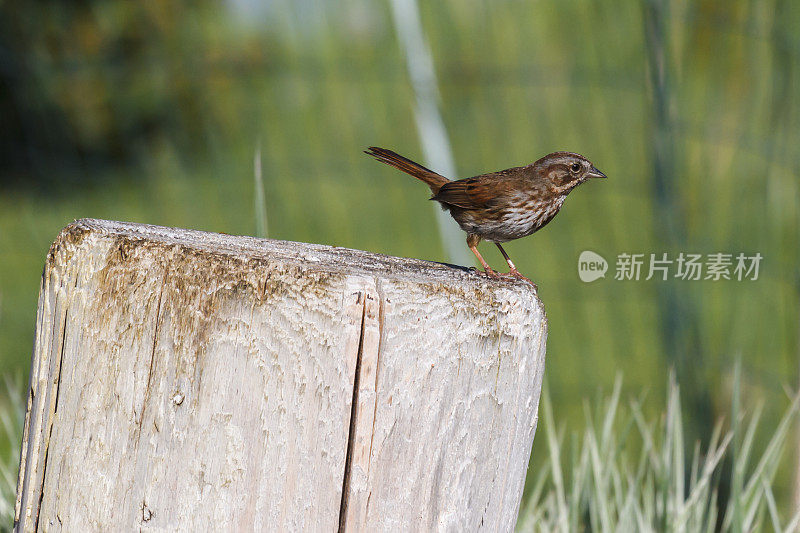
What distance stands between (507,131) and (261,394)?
281 centimetres

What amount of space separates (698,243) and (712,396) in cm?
67

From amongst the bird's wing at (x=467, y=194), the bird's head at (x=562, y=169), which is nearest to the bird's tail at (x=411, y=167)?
the bird's wing at (x=467, y=194)

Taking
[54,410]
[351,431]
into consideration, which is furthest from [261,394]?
[54,410]

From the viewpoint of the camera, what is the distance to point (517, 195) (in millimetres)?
3215

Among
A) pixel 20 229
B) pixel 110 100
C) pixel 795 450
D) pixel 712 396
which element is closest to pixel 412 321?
pixel 712 396

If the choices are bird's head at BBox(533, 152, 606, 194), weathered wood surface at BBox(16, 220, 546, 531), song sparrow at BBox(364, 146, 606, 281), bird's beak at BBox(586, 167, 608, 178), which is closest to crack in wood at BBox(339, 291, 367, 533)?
weathered wood surface at BBox(16, 220, 546, 531)

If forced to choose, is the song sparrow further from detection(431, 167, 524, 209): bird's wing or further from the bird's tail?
the bird's tail

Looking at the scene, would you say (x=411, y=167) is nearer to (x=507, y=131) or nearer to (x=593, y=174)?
(x=593, y=174)

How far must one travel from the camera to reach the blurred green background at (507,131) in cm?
377

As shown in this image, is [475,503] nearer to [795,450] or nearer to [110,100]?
[795,450]

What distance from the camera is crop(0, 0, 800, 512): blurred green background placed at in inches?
148

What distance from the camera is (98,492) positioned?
1.74m

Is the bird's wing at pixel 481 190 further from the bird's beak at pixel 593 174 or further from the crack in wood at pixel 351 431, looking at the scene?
the crack in wood at pixel 351 431

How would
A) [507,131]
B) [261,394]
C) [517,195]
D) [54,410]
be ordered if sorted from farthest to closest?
1. [507,131]
2. [517,195]
3. [54,410]
4. [261,394]
